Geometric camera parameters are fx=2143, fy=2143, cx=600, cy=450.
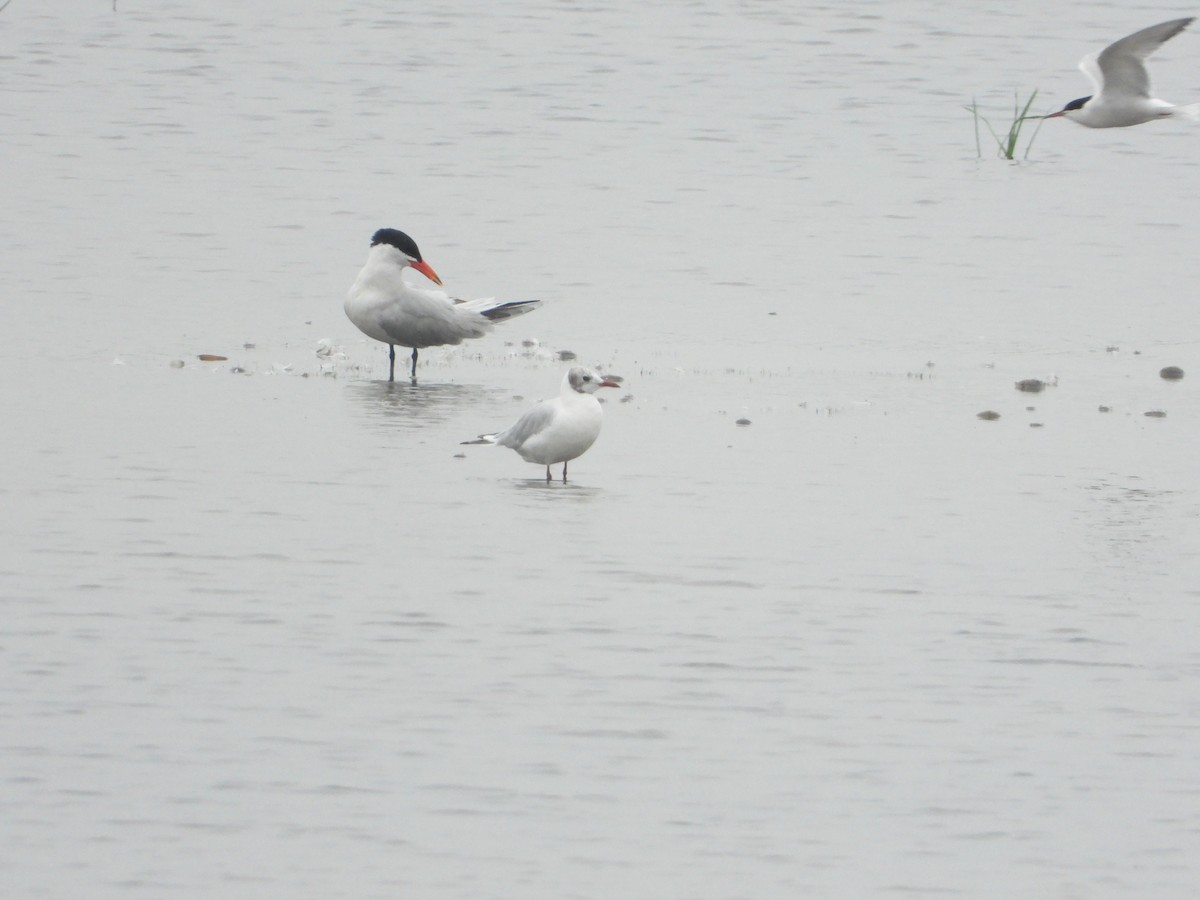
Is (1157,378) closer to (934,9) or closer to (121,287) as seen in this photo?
(121,287)

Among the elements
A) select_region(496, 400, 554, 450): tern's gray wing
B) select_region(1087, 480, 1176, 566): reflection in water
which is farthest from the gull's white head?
select_region(1087, 480, 1176, 566): reflection in water

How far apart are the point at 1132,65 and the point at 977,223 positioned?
10.2 ft

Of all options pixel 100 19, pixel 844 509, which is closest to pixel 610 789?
pixel 844 509

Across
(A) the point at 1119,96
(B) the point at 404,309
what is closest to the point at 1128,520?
(B) the point at 404,309

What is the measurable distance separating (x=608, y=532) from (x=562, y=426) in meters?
0.99

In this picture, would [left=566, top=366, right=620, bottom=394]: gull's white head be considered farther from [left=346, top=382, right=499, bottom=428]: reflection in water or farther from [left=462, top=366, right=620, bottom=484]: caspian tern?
[left=346, top=382, right=499, bottom=428]: reflection in water

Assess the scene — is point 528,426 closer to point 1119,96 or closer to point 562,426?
point 562,426

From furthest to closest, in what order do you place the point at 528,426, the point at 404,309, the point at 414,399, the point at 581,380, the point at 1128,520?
1. the point at 404,309
2. the point at 414,399
3. the point at 581,380
4. the point at 528,426
5. the point at 1128,520

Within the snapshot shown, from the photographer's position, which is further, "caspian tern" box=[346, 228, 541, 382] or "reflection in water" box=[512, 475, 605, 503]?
"caspian tern" box=[346, 228, 541, 382]

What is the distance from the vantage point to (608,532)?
927cm

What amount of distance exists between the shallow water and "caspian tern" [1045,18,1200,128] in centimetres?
125

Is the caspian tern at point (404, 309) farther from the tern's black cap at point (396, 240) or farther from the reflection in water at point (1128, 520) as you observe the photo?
the reflection in water at point (1128, 520)

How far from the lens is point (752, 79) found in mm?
27656

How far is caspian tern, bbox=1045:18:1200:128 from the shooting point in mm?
16109
